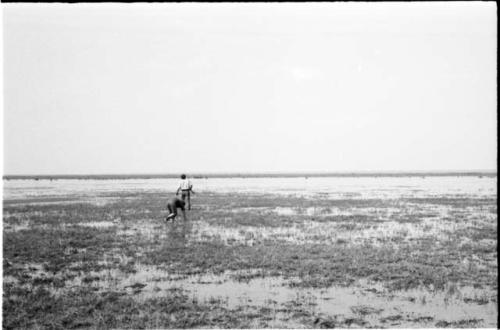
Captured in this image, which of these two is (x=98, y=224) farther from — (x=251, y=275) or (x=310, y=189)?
(x=310, y=189)

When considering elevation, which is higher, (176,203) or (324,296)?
(176,203)

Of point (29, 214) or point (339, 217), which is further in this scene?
point (29, 214)

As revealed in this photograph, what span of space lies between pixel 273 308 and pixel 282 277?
1765 mm

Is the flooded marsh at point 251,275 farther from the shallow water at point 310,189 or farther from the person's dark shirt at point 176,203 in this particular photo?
the shallow water at point 310,189

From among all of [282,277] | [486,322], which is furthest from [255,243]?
[486,322]

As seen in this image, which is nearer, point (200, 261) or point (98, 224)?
point (200, 261)

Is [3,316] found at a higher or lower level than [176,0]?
lower

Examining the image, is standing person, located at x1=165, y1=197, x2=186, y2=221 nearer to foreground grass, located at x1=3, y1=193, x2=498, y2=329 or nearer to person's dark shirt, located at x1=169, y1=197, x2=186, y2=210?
person's dark shirt, located at x1=169, y1=197, x2=186, y2=210

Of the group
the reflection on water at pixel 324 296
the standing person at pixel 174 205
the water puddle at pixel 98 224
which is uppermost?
the standing person at pixel 174 205

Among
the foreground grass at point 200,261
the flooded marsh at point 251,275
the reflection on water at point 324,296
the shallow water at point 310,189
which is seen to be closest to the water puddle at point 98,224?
the foreground grass at point 200,261

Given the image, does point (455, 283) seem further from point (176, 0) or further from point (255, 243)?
point (176, 0)

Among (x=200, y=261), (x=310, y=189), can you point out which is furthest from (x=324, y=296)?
(x=310, y=189)

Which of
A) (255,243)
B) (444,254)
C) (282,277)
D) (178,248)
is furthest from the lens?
(255,243)

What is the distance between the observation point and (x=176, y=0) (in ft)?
23.9
